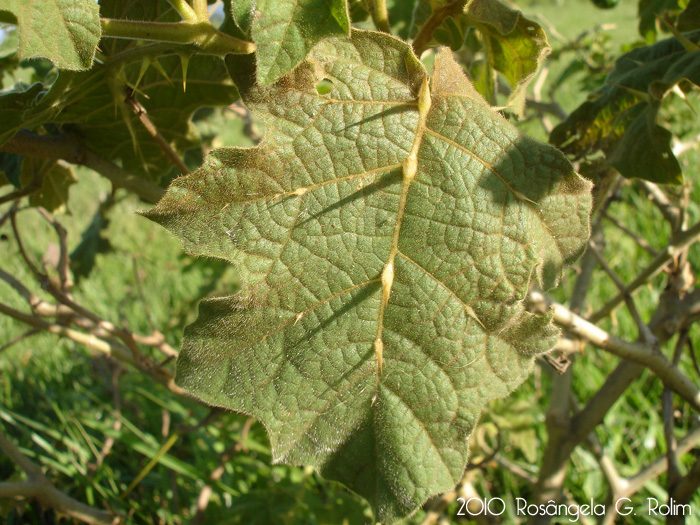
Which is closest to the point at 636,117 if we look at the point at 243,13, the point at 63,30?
the point at 243,13

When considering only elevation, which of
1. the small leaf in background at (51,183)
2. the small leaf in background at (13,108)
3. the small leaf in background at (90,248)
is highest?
the small leaf in background at (13,108)

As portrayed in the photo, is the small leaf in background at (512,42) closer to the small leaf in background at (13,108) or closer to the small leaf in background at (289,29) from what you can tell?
the small leaf in background at (289,29)

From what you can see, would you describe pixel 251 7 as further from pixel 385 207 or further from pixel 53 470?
pixel 53 470

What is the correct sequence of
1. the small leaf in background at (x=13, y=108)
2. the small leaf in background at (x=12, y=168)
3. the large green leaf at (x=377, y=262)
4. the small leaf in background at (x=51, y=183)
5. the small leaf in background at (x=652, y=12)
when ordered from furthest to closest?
1. the small leaf in background at (x=652, y=12)
2. the small leaf in background at (x=51, y=183)
3. the small leaf in background at (x=12, y=168)
4. the small leaf in background at (x=13, y=108)
5. the large green leaf at (x=377, y=262)

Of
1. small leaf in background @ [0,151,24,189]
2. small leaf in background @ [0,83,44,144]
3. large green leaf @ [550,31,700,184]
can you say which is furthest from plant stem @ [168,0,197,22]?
large green leaf @ [550,31,700,184]

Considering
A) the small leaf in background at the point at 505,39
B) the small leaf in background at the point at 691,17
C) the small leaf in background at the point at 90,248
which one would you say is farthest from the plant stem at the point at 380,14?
the small leaf in background at the point at 90,248

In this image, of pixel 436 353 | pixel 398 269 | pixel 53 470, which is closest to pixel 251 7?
pixel 398 269
